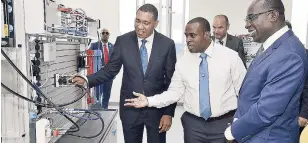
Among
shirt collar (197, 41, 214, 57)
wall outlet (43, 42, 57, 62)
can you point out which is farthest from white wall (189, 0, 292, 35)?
wall outlet (43, 42, 57, 62)

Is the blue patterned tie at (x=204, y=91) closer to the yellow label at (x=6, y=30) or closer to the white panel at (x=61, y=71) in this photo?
the white panel at (x=61, y=71)

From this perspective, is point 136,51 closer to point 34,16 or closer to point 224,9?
point 34,16

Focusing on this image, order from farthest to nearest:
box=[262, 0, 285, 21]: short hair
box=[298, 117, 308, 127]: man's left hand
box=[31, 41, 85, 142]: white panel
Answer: box=[298, 117, 308, 127]: man's left hand < box=[31, 41, 85, 142]: white panel < box=[262, 0, 285, 21]: short hair

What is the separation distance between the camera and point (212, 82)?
5.79 feet

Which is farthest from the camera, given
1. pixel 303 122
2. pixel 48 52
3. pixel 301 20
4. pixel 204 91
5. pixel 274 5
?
pixel 301 20

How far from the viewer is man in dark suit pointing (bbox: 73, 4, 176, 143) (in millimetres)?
A: 1940

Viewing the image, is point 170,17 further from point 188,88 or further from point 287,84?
point 287,84

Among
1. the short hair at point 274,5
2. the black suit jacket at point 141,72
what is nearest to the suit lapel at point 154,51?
the black suit jacket at point 141,72

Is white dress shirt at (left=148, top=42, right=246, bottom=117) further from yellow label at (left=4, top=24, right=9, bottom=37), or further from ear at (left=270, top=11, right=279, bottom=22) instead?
yellow label at (left=4, top=24, right=9, bottom=37)

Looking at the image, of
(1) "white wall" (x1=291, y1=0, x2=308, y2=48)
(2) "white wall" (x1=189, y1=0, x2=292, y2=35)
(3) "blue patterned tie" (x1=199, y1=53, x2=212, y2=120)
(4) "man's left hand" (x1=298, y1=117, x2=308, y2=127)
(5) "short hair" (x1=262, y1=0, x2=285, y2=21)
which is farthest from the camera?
(2) "white wall" (x1=189, y1=0, x2=292, y2=35)

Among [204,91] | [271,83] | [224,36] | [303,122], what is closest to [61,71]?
[204,91]

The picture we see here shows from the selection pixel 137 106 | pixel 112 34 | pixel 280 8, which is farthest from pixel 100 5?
pixel 280 8

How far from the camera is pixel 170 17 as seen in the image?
5.73 m

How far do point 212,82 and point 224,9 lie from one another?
4.10m
